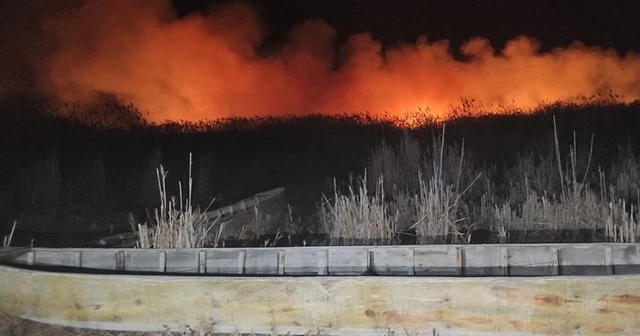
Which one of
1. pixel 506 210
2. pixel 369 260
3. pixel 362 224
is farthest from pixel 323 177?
pixel 369 260

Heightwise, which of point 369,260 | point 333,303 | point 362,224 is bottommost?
point 333,303

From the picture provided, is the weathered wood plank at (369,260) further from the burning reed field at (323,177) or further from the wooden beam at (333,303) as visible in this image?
the wooden beam at (333,303)

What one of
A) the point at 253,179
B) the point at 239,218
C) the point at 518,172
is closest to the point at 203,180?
the point at 253,179

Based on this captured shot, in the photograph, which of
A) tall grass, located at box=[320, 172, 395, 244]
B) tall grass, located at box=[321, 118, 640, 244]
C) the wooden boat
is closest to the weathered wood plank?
the wooden boat

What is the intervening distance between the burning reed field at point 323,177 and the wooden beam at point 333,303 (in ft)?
5.13

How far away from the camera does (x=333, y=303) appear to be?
14.7 feet

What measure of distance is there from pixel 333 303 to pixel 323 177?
870 centimetres

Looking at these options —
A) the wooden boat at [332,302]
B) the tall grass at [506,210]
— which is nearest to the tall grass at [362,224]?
the tall grass at [506,210]

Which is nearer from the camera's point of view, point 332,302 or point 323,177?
point 332,302

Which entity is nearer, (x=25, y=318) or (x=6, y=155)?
(x=25, y=318)

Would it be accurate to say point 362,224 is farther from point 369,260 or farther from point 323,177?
point 323,177

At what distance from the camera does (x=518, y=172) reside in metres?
11.0

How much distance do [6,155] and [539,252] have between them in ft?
33.3

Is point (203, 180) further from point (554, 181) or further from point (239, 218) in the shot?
point (554, 181)
